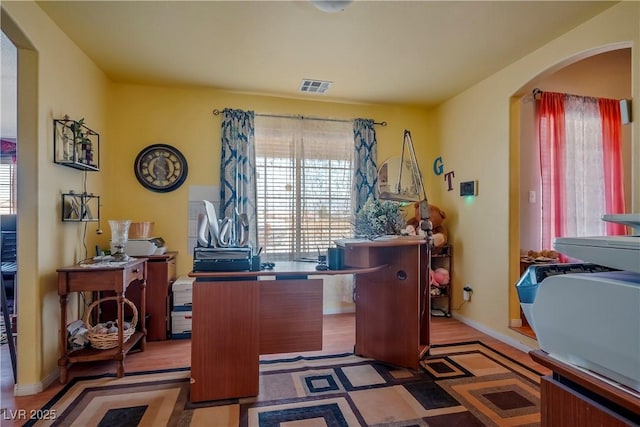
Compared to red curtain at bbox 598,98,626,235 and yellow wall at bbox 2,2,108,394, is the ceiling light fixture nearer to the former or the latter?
yellow wall at bbox 2,2,108,394

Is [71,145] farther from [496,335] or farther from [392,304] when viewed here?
[496,335]

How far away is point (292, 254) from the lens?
379 cm

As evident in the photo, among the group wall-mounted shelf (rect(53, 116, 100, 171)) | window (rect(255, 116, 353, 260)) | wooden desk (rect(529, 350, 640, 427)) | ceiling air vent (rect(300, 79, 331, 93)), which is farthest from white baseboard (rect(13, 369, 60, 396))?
ceiling air vent (rect(300, 79, 331, 93))

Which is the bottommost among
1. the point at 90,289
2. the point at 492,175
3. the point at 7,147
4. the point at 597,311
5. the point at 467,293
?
the point at 467,293

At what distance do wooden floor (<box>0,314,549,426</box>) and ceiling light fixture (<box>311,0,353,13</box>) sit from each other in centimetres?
263

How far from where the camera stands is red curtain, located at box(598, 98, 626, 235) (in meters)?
3.29

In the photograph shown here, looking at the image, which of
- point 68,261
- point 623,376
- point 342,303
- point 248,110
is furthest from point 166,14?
point 342,303

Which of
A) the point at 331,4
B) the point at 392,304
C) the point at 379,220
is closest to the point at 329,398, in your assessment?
the point at 392,304

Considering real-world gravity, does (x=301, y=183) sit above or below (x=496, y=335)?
above

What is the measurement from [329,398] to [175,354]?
4.82 feet

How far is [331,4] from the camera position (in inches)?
79.1

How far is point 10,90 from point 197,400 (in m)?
3.65

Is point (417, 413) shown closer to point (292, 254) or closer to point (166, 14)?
point (292, 254)

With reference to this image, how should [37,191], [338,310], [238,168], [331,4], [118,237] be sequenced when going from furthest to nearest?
[338,310], [238,168], [118,237], [37,191], [331,4]
